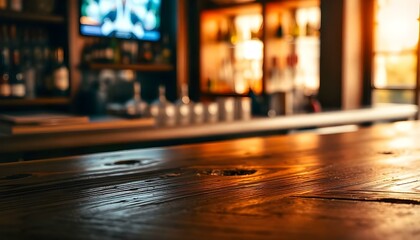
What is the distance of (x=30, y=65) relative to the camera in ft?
11.9

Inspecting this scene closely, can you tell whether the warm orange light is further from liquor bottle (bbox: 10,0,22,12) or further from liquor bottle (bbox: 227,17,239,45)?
liquor bottle (bbox: 10,0,22,12)

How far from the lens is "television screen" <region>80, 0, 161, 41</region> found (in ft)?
12.5

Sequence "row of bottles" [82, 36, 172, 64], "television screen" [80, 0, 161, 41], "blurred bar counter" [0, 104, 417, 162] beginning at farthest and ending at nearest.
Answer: "row of bottles" [82, 36, 172, 64] → "television screen" [80, 0, 161, 41] → "blurred bar counter" [0, 104, 417, 162]

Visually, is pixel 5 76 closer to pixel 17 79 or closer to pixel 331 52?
pixel 17 79

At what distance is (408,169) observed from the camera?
107 cm

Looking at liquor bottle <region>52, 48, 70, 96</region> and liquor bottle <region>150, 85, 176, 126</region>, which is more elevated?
liquor bottle <region>52, 48, 70, 96</region>

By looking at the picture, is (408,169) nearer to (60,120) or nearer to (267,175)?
(267,175)

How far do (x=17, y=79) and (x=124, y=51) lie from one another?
94 centimetres

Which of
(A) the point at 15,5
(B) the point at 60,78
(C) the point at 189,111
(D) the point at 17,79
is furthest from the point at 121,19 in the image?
(C) the point at 189,111

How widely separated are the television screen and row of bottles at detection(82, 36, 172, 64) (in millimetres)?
99

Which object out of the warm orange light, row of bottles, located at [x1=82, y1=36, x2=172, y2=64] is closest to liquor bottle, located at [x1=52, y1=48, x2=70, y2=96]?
row of bottles, located at [x1=82, y1=36, x2=172, y2=64]

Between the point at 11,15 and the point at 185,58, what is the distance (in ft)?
5.43

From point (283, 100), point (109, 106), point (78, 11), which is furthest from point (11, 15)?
point (283, 100)

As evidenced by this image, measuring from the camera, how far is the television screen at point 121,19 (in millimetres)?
3822
